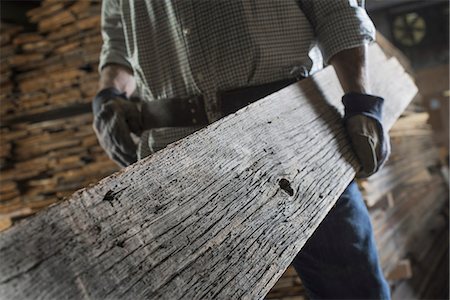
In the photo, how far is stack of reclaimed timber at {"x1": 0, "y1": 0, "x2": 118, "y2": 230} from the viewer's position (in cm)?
430

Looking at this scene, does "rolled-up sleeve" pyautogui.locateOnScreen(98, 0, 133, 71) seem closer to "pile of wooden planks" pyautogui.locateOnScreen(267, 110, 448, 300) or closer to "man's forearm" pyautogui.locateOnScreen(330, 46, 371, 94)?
"man's forearm" pyautogui.locateOnScreen(330, 46, 371, 94)

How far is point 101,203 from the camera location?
778mm

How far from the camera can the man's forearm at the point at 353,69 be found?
5.70 feet

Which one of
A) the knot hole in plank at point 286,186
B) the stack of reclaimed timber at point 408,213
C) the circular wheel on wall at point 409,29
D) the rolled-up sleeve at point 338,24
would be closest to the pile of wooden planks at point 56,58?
the stack of reclaimed timber at point 408,213

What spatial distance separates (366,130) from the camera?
5.26 feet

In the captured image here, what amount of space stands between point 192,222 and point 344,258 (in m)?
0.94

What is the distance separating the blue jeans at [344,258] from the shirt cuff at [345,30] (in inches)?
20.3

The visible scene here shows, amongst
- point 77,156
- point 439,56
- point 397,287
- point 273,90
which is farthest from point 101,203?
point 439,56

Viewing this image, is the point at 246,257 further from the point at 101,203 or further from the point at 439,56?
the point at 439,56

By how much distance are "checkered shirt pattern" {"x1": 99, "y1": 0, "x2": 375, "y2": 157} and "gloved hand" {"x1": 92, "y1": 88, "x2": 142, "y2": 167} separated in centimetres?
8

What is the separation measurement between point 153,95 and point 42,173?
298 centimetres

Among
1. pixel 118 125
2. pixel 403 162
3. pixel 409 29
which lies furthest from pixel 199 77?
pixel 409 29

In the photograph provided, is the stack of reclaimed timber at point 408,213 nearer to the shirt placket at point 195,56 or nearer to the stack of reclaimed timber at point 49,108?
the shirt placket at point 195,56

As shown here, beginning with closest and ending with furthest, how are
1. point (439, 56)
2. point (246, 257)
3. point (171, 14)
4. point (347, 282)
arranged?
point (246, 257) < point (347, 282) < point (171, 14) < point (439, 56)
